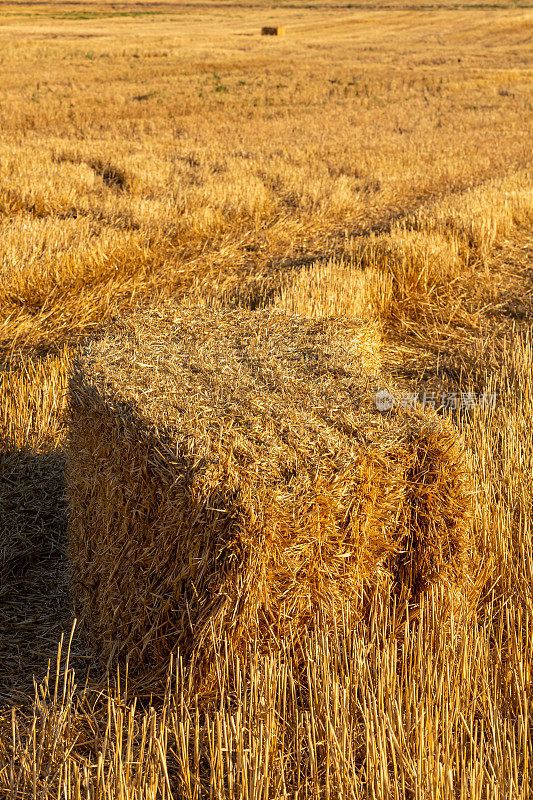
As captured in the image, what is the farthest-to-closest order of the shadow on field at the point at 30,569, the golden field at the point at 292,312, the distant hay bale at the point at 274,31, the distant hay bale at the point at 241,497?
the distant hay bale at the point at 274,31
the shadow on field at the point at 30,569
the distant hay bale at the point at 241,497
the golden field at the point at 292,312

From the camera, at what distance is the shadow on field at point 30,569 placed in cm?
297

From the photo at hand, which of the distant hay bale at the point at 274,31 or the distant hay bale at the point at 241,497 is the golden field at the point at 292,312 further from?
the distant hay bale at the point at 274,31

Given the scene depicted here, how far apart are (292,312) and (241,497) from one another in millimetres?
2322

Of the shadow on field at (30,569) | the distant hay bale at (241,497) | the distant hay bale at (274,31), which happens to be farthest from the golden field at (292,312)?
the distant hay bale at (274,31)

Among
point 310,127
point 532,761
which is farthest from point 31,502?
point 310,127

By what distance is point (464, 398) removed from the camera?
503 cm

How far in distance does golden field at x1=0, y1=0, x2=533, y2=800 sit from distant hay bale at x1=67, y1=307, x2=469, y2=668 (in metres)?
0.16

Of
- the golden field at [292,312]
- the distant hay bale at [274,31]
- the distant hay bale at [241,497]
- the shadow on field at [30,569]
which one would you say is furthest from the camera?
the distant hay bale at [274,31]

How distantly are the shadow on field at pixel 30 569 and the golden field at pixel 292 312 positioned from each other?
0.01m

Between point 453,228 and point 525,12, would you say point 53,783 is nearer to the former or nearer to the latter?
point 453,228

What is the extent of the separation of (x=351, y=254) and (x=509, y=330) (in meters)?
1.97

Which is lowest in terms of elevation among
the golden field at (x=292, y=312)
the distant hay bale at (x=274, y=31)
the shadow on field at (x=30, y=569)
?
the shadow on field at (x=30, y=569)

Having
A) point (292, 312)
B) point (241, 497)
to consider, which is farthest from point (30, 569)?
point (292, 312)

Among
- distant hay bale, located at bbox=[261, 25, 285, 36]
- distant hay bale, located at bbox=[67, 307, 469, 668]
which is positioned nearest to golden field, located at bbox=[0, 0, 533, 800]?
distant hay bale, located at bbox=[67, 307, 469, 668]
